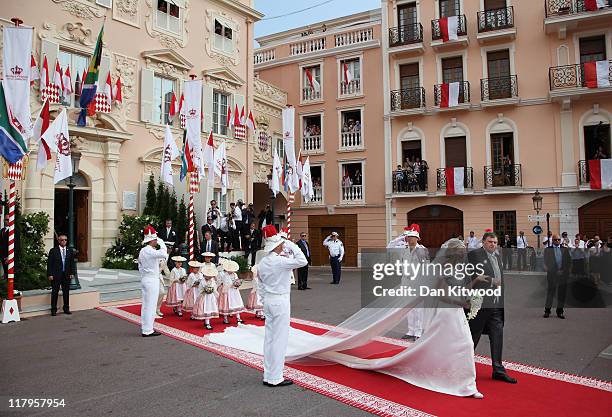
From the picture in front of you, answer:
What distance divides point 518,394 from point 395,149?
20697 mm

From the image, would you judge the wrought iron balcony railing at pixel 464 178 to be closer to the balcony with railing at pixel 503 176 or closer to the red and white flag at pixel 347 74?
the balcony with railing at pixel 503 176

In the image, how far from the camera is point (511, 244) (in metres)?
22.6

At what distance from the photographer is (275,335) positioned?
20.6 feet

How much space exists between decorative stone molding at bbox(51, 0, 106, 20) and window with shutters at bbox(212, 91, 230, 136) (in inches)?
238

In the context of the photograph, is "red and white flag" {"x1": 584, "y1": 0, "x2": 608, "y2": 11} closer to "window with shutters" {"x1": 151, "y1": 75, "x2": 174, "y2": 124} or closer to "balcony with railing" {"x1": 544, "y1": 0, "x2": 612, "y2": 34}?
"balcony with railing" {"x1": 544, "y1": 0, "x2": 612, "y2": 34}

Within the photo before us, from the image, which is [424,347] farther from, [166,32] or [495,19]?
[495,19]

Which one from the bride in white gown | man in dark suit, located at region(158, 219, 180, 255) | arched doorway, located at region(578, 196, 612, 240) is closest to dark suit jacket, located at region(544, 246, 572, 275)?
the bride in white gown

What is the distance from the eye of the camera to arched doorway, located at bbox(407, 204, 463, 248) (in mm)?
24000

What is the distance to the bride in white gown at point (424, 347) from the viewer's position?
18.7ft

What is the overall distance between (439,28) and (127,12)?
49.3 ft

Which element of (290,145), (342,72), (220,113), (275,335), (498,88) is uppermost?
(342,72)

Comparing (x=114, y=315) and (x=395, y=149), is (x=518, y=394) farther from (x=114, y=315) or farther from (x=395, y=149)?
(x=395, y=149)

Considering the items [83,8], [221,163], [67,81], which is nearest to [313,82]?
[221,163]

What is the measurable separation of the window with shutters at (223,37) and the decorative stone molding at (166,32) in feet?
5.78
